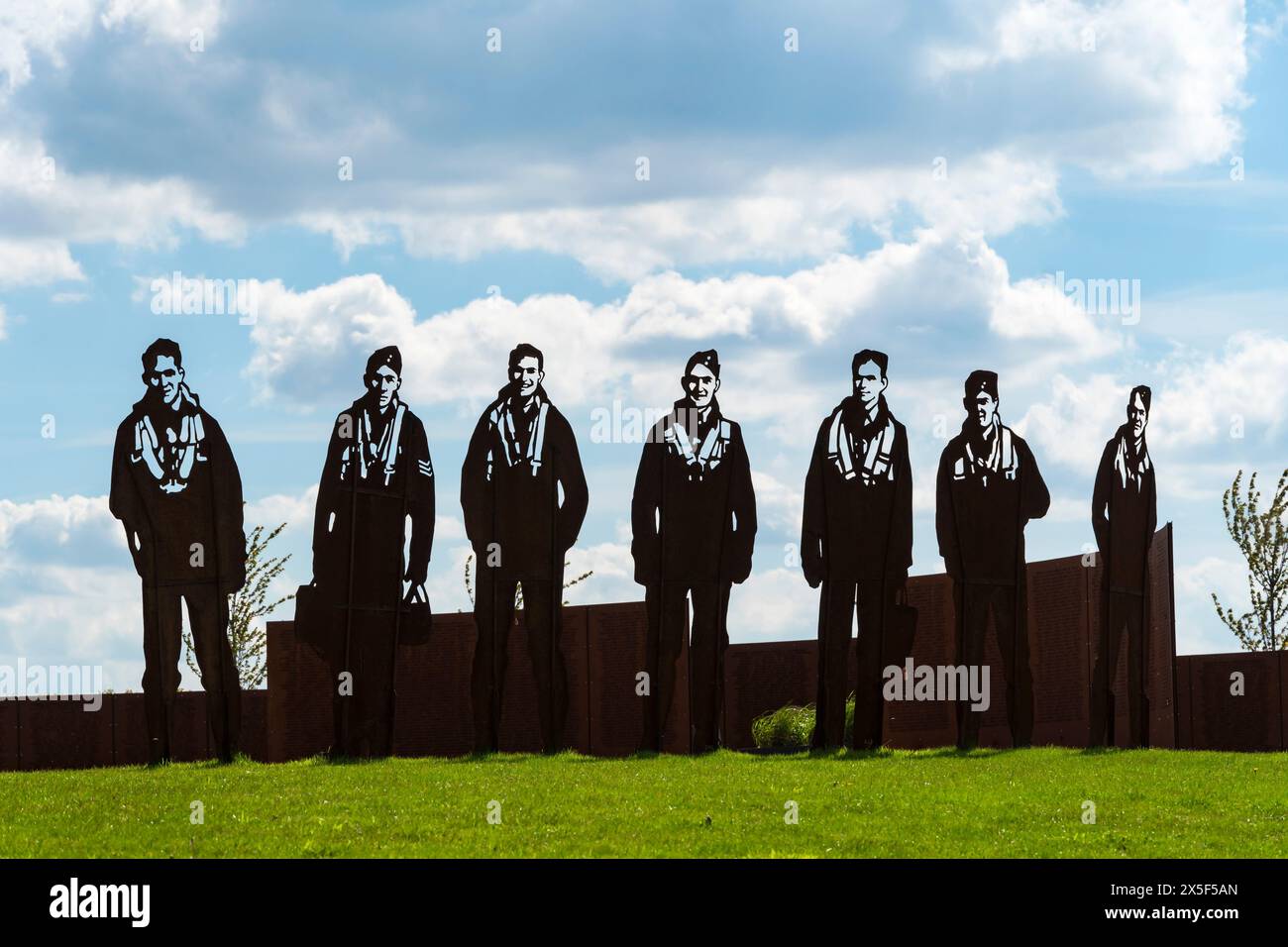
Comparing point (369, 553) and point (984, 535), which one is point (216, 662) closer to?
point (369, 553)

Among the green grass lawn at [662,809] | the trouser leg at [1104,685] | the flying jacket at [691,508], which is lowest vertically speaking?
the green grass lawn at [662,809]

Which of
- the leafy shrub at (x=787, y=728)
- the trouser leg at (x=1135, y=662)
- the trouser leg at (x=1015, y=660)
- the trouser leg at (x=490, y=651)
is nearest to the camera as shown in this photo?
the trouser leg at (x=490, y=651)

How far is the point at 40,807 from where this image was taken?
1247 cm

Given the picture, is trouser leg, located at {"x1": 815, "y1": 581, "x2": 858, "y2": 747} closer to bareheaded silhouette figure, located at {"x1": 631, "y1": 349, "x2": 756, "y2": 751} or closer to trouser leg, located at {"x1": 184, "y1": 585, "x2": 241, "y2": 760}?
bareheaded silhouette figure, located at {"x1": 631, "y1": 349, "x2": 756, "y2": 751}

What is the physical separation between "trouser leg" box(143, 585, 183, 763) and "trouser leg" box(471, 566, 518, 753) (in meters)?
→ 3.01

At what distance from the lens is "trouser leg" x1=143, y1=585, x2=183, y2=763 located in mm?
16906

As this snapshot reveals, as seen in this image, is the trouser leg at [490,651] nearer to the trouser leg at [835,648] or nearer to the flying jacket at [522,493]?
the flying jacket at [522,493]

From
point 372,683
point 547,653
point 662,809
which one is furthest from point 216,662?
point 662,809

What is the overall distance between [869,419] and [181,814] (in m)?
8.72

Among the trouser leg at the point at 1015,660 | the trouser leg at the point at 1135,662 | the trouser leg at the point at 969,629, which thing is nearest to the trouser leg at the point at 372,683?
the trouser leg at the point at 969,629

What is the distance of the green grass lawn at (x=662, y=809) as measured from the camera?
10.4 m

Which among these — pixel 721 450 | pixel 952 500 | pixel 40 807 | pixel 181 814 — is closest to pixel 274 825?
pixel 181 814

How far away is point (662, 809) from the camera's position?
462 inches

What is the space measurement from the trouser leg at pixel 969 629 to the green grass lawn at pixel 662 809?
2.28 meters
